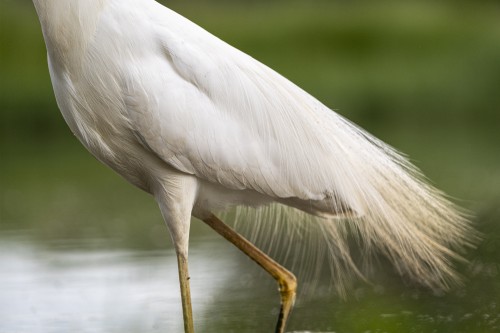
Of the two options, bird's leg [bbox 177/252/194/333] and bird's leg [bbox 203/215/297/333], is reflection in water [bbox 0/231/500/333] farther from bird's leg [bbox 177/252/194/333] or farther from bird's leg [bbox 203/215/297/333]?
bird's leg [bbox 177/252/194/333]

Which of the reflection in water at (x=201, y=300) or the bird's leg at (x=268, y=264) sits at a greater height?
the bird's leg at (x=268, y=264)

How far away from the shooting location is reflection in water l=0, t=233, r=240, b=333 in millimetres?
4426

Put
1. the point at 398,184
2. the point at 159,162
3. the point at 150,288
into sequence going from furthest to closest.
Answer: the point at 150,288, the point at 398,184, the point at 159,162

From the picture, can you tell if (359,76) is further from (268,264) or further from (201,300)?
(268,264)

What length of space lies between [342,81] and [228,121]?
258 inches

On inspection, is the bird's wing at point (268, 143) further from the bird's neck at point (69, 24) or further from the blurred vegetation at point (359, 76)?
the blurred vegetation at point (359, 76)

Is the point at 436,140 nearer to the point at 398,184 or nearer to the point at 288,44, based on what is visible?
the point at 288,44

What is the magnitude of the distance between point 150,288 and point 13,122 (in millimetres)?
5442

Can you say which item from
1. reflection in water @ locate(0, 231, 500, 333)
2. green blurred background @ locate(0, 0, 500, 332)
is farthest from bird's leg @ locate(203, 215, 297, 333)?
green blurred background @ locate(0, 0, 500, 332)

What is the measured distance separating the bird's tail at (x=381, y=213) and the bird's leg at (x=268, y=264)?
0.24m

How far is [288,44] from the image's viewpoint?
33.5 ft

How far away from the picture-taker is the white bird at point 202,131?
306 centimetres

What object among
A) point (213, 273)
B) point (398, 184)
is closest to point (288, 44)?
point (213, 273)

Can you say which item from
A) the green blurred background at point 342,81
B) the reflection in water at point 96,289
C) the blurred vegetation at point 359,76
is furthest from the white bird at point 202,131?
the blurred vegetation at point 359,76
